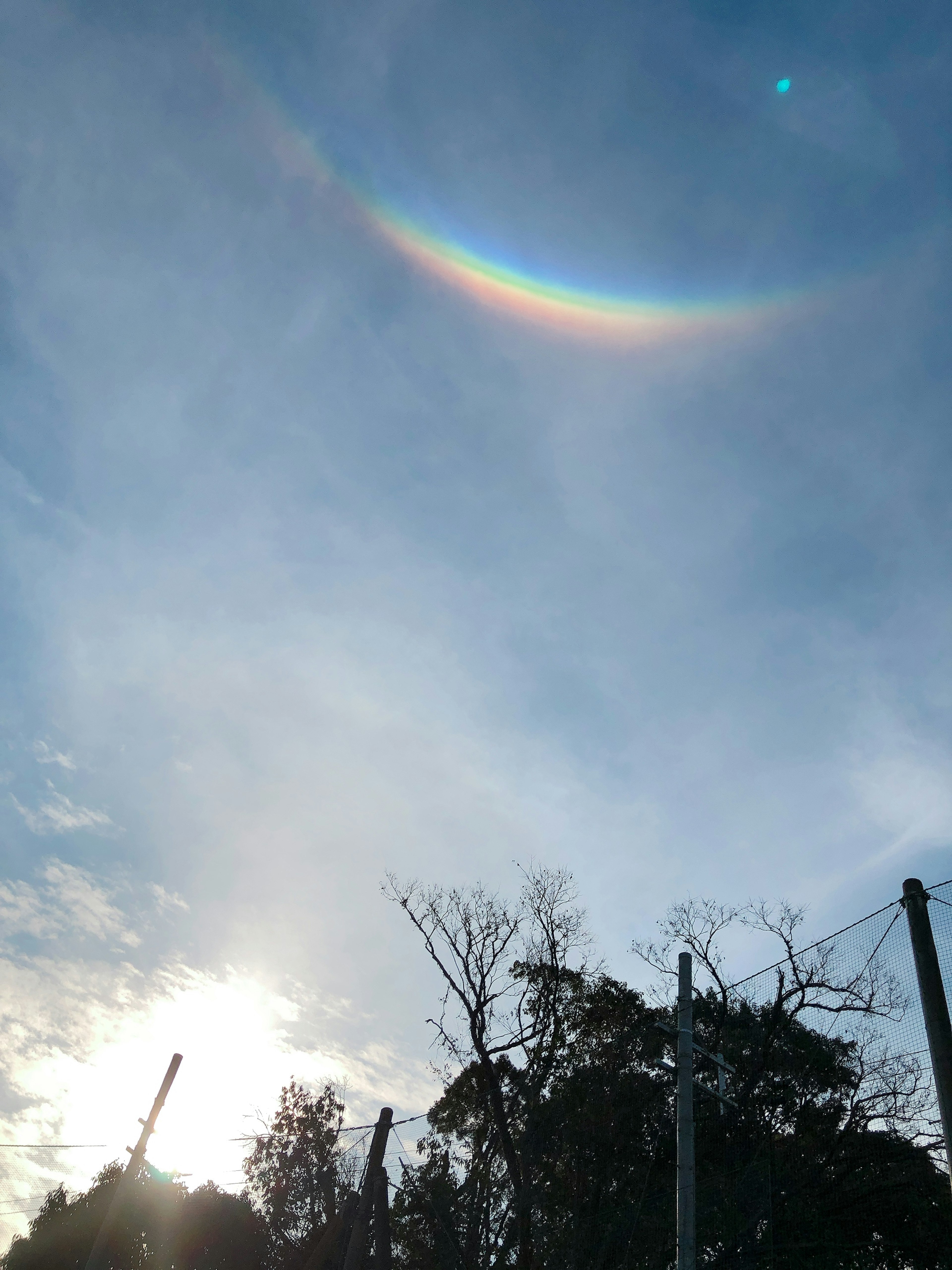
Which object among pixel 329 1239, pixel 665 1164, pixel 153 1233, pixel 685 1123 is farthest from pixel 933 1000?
pixel 153 1233

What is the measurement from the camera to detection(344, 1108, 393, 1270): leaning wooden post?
12.7 m

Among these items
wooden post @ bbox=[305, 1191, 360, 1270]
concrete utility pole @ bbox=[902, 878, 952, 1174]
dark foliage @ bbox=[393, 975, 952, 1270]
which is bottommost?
wooden post @ bbox=[305, 1191, 360, 1270]

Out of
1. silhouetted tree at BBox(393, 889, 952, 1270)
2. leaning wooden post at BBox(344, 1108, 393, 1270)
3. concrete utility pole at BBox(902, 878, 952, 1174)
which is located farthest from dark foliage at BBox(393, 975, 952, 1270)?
concrete utility pole at BBox(902, 878, 952, 1174)

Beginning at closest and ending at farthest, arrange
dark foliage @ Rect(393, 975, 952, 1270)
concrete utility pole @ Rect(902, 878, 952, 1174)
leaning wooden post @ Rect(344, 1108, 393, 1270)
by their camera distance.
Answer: concrete utility pole @ Rect(902, 878, 952, 1174)
leaning wooden post @ Rect(344, 1108, 393, 1270)
dark foliage @ Rect(393, 975, 952, 1270)

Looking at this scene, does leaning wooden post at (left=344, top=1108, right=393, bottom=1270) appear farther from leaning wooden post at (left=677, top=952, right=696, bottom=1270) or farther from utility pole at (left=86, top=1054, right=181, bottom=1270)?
utility pole at (left=86, top=1054, right=181, bottom=1270)

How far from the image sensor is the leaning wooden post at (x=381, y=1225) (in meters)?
12.8

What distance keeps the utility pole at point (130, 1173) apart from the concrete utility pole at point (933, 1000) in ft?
62.7

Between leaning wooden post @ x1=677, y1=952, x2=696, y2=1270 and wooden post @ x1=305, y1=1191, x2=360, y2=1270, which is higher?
leaning wooden post @ x1=677, y1=952, x2=696, y2=1270

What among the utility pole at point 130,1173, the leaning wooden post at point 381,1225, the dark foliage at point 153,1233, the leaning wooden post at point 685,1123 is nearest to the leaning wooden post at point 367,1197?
the leaning wooden post at point 381,1225

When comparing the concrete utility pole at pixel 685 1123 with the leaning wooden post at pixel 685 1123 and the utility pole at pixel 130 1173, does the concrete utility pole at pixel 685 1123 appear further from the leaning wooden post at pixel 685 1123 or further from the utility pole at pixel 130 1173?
the utility pole at pixel 130 1173

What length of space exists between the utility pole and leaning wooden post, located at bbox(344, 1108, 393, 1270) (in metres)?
8.35

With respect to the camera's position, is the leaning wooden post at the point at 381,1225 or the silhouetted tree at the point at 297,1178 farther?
the silhouetted tree at the point at 297,1178

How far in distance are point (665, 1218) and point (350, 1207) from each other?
10.0 m

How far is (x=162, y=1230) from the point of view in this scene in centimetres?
2967
